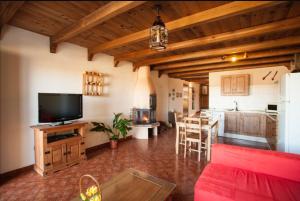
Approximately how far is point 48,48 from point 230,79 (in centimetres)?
537

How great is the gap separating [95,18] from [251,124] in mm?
5034

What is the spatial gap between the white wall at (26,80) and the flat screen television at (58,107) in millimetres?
263

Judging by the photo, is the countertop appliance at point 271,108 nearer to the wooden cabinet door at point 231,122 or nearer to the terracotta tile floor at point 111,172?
the wooden cabinet door at point 231,122

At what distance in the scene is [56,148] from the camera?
274cm

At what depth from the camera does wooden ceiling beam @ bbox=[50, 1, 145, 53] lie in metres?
1.66

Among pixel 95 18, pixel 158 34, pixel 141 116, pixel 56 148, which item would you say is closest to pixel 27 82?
pixel 56 148

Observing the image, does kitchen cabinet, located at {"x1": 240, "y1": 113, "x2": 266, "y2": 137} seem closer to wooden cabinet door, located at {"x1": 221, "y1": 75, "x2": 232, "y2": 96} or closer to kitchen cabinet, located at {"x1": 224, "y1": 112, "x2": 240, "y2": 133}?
kitchen cabinet, located at {"x1": 224, "y1": 112, "x2": 240, "y2": 133}

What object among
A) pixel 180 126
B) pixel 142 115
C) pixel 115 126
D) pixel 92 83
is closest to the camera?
pixel 180 126

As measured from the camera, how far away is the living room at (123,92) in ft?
5.82

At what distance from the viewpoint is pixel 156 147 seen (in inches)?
162

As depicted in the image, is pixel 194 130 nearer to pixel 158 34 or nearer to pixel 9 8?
pixel 158 34

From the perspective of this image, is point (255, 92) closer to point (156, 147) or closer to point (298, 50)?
point (298, 50)

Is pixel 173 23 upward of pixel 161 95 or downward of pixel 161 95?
upward

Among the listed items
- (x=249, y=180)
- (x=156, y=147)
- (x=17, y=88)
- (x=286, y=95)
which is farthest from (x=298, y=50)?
(x=17, y=88)
